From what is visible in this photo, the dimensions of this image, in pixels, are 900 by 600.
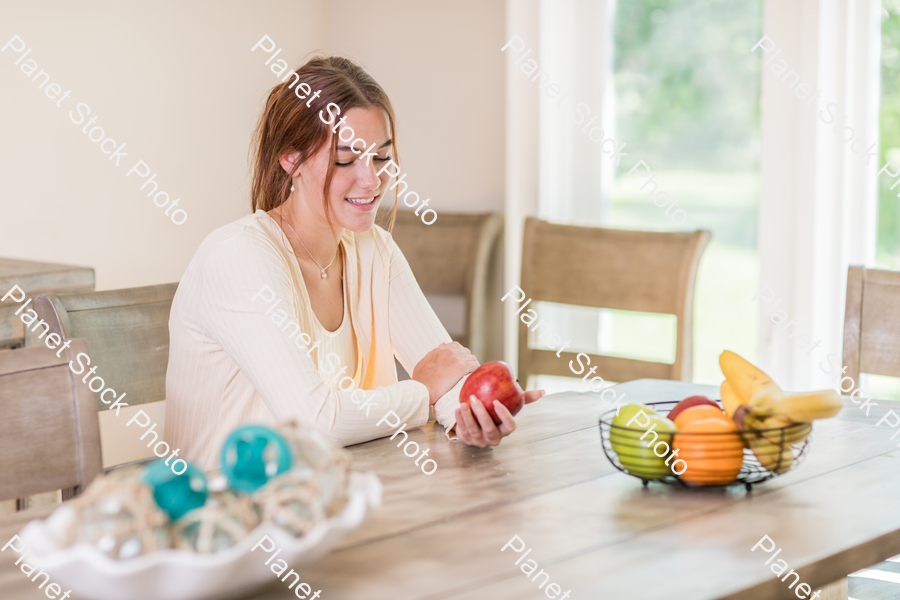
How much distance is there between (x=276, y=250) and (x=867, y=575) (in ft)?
3.90

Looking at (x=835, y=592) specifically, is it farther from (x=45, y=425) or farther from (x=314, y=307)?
(x=45, y=425)

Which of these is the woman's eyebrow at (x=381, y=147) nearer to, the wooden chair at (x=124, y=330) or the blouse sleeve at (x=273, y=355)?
the blouse sleeve at (x=273, y=355)

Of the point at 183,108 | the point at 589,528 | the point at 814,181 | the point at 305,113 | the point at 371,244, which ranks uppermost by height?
the point at 183,108

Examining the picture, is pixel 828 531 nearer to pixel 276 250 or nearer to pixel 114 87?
pixel 276 250

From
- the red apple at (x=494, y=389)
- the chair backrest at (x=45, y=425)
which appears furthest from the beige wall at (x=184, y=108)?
the red apple at (x=494, y=389)

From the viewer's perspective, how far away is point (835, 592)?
143 centimetres

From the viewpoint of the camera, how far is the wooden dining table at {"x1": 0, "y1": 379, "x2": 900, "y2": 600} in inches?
32.1

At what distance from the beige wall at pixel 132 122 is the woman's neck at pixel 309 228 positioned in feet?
4.13

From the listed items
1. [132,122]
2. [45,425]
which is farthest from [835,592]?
[132,122]

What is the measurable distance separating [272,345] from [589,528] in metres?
0.56

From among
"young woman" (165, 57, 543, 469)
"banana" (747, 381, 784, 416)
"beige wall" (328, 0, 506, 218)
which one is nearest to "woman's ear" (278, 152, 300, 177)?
"young woman" (165, 57, 543, 469)

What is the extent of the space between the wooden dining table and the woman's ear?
0.56 m

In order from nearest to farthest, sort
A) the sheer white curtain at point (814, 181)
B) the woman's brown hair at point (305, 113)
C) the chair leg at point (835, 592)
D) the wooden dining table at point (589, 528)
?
1. the wooden dining table at point (589, 528)
2. the chair leg at point (835, 592)
3. the woman's brown hair at point (305, 113)
4. the sheer white curtain at point (814, 181)

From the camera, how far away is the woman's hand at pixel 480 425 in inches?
47.5
